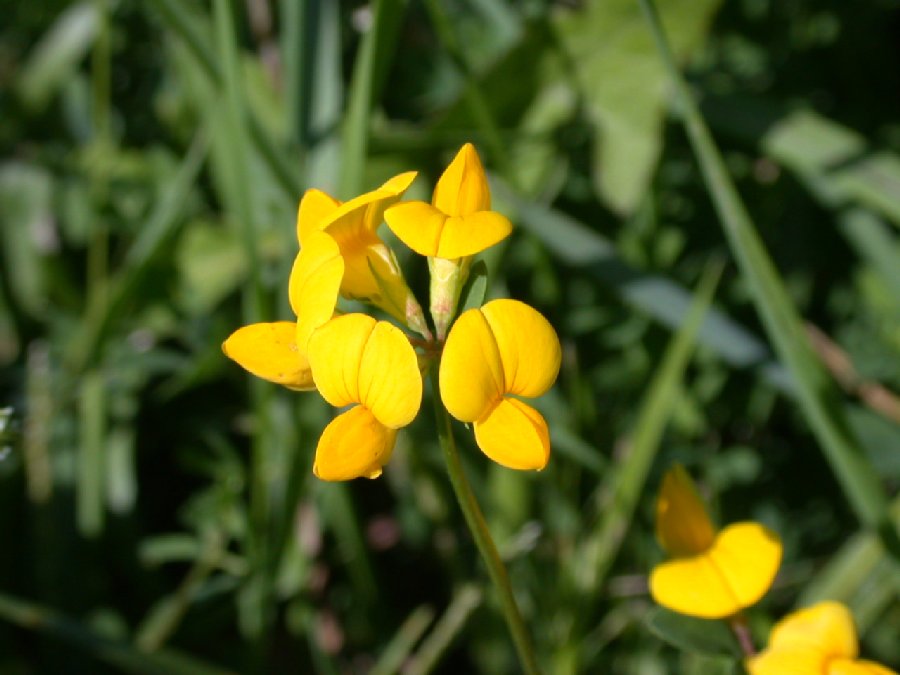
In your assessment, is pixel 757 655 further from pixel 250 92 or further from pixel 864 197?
pixel 250 92

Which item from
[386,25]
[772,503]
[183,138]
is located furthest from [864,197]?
[183,138]

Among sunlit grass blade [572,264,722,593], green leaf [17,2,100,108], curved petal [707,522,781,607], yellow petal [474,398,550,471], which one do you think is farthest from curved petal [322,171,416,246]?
green leaf [17,2,100,108]

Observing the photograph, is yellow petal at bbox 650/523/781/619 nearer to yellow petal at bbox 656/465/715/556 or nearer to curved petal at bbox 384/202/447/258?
yellow petal at bbox 656/465/715/556

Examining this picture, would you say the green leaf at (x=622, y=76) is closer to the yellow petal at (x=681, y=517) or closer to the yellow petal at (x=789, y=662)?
the yellow petal at (x=681, y=517)

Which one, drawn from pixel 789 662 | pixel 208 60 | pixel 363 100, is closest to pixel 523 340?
pixel 789 662

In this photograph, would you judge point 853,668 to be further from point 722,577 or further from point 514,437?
point 514,437

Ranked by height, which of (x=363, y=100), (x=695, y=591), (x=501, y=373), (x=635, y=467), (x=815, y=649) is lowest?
(x=635, y=467)
